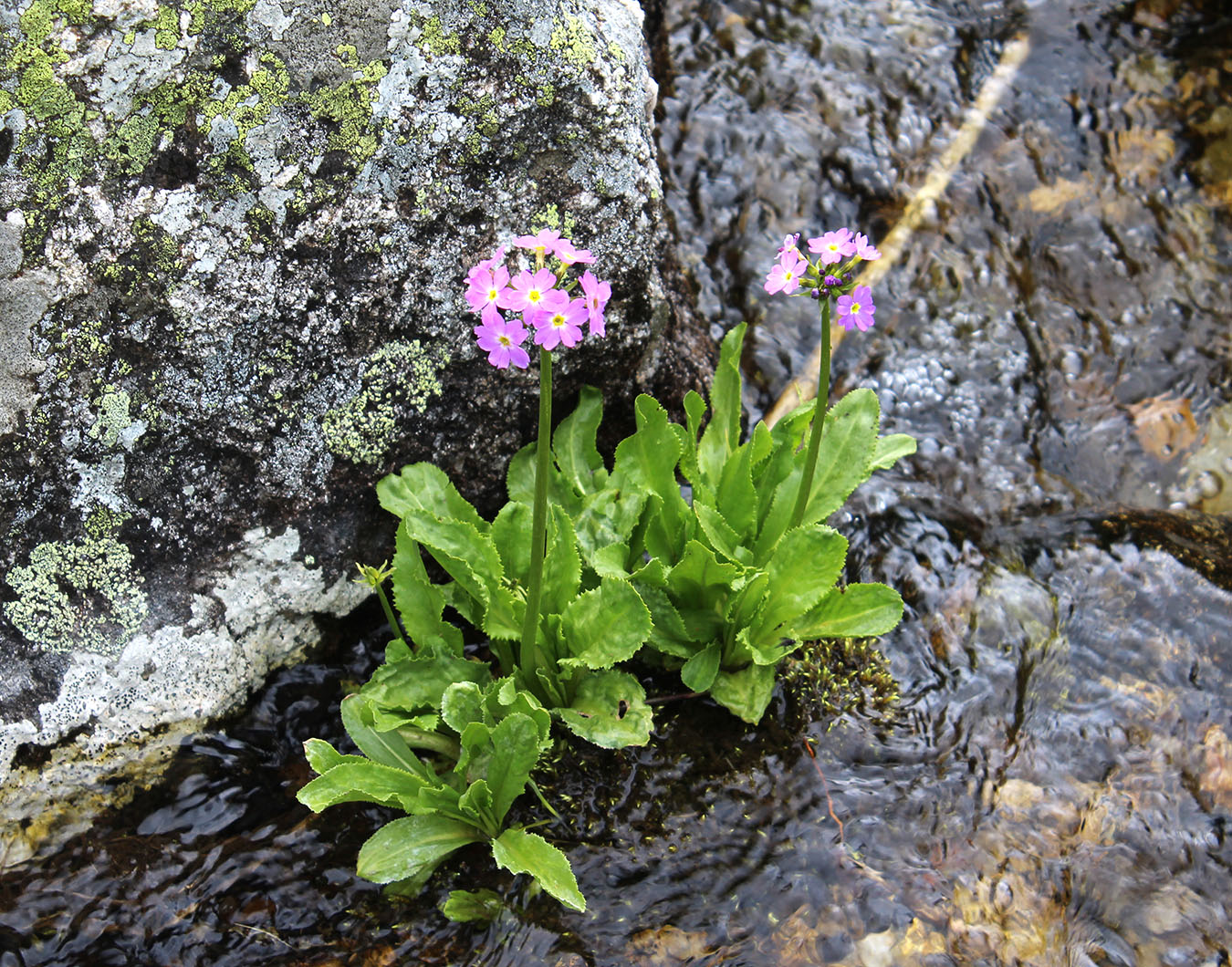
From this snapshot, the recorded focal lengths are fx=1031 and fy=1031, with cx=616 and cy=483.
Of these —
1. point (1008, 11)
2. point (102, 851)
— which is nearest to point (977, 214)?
point (1008, 11)

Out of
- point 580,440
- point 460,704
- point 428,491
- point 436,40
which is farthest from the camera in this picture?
point 580,440

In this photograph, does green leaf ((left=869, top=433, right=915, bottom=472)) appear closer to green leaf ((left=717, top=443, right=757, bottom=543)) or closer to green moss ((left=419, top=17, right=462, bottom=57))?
green leaf ((left=717, top=443, right=757, bottom=543))

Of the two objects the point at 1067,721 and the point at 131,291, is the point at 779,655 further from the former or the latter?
the point at 131,291

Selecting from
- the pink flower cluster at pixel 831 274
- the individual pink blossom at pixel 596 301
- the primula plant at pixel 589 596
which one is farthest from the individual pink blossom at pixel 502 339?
the pink flower cluster at pixel 831 274

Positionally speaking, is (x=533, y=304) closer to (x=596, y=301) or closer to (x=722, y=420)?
(x=596, y=301)

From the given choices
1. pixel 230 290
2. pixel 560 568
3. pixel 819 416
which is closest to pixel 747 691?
pixel 560 568

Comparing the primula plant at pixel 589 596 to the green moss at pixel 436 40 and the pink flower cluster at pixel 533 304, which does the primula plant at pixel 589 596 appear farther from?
the green moss at pixel 436 40

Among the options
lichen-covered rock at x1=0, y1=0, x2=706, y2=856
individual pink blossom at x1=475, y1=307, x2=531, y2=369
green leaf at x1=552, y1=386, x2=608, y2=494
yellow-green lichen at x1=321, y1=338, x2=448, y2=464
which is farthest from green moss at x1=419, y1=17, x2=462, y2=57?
individual pink blossom at x1=475, y1=307, x2=531, y2=369
